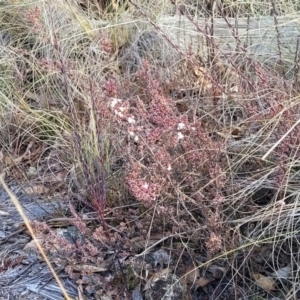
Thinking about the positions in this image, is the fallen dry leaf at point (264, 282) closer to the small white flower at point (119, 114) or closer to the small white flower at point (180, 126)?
the small white flower at point (180, 126)

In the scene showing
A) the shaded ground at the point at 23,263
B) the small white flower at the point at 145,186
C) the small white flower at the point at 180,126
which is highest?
the small white flower at the point at 180,126

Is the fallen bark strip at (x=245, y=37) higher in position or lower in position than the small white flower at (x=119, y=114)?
lower

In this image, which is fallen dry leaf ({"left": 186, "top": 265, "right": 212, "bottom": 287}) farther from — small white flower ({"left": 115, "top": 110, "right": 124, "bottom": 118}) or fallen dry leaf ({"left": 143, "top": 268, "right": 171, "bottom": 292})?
small white flower ({"left": 115, "top": 110, "right": 124, "bottom": 118})

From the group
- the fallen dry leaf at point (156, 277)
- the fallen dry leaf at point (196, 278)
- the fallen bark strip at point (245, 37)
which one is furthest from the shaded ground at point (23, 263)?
the fallen bark strip at point (245, 37)

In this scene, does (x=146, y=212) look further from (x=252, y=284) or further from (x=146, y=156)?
(x=252, y=284)

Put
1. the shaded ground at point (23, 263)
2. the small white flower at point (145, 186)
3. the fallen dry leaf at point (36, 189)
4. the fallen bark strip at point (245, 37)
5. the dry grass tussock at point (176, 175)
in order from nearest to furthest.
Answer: the small white flower at point (145, 186) < the dry grass tussock at point (176, 175) < the shaded ground at point (23, 263) < the fallen dry leaf at point (36, 189) < the fallen bark strip at point (245, 37)

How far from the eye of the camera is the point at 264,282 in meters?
1.91

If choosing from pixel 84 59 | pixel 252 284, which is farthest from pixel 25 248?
pixel 84 59

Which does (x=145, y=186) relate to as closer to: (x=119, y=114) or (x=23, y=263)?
(x=119, y=114)

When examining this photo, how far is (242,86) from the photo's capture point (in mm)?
2365

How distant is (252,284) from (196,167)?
1.30 feet

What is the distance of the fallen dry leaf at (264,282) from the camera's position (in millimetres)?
1894

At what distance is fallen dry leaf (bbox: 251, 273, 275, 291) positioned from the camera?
189 cm

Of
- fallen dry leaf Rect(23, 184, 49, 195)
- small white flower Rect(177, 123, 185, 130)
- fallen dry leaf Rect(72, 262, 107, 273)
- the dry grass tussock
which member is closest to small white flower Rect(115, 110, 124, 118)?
the dry grass tussock
